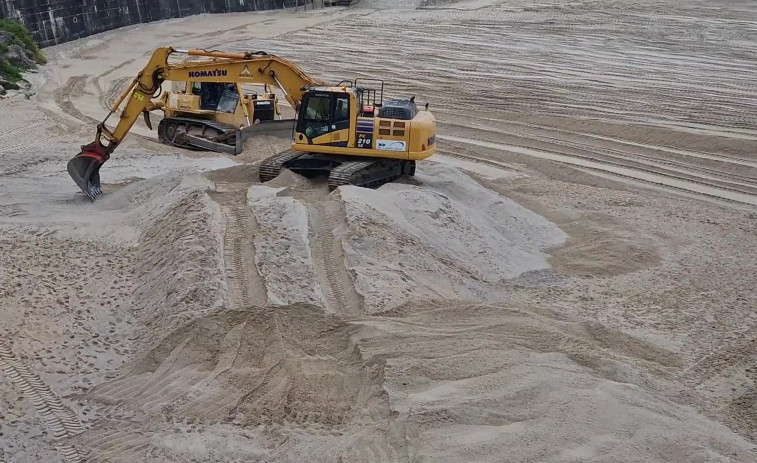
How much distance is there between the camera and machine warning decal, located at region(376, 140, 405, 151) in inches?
536

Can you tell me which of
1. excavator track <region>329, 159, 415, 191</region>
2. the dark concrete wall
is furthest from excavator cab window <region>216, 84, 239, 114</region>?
the dark concrete wall

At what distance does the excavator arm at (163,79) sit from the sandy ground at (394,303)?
22.6 inches

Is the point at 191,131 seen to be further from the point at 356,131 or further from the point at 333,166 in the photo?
the point at 356,131

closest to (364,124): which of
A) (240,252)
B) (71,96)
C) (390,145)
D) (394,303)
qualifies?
(390,145)

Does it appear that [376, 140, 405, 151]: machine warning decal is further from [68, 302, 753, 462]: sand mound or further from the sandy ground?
[68, 302, 753, 462]: sand mound

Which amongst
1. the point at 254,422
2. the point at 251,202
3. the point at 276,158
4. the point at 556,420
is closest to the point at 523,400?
the point at 556,420

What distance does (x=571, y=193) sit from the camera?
1614 centimetres

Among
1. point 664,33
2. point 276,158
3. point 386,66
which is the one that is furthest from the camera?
point 664,33

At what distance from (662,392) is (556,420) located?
194 cm

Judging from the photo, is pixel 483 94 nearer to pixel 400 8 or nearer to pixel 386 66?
pixel 386 66

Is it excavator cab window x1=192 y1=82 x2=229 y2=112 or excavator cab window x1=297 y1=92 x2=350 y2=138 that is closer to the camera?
Result: excavator cab window x1=297 y1=92 x2=350 y2=138

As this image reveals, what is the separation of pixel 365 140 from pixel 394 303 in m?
4.80

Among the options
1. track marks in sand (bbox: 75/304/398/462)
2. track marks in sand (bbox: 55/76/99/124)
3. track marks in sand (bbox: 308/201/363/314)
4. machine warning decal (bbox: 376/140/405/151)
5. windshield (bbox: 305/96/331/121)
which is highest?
windshield (bbox: 305/96/331/121)

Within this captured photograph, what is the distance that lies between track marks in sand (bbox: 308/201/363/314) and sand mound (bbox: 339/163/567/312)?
5.0 inches
